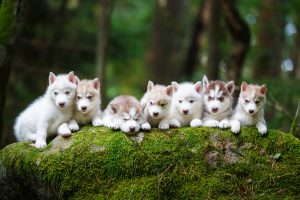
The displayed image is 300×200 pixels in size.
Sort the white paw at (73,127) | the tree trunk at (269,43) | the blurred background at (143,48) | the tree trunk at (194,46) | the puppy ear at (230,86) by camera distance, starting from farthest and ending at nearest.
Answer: the tree trunk at (194,46)
the tree trunk at (269,43)
the blurred background at (143,48)
the puppy ear at (230,86)
the white paw at (73,127)

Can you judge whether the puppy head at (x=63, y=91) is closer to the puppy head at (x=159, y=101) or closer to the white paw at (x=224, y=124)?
the puppy head at (x=159, y=101)

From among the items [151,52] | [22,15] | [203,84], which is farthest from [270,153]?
[151,52]

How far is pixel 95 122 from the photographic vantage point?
6730mm

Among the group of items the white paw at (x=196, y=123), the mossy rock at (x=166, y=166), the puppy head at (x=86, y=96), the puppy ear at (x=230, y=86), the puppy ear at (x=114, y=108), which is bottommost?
the mossy rock at (x=166, y=166)

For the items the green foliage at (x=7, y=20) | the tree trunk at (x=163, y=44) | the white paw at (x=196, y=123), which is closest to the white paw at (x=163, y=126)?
the white paw at (x=196, y=123)

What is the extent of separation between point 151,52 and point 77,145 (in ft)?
37.2

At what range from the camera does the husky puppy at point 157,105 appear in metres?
6.90

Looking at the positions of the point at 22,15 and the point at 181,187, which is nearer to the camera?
the point at 181,187

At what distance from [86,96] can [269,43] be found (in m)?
9.99

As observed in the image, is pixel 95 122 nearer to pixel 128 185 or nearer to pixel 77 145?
pixel 77 145

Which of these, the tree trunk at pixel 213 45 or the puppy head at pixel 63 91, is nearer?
the puppy head at pixel 63 91

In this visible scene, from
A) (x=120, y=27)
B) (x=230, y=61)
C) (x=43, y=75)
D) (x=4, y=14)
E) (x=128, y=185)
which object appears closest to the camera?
(x=128, y=185)

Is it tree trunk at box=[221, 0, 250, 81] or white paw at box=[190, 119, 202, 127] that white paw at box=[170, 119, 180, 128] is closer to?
white paw at box=[190, 119, 202, 127]

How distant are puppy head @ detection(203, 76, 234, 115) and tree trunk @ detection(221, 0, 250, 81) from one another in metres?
3.92
